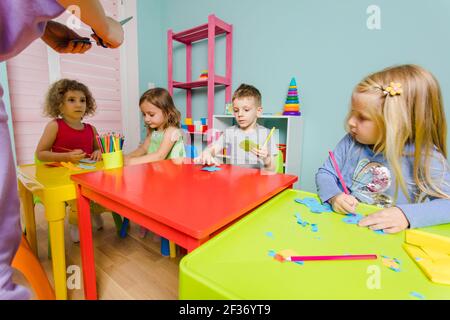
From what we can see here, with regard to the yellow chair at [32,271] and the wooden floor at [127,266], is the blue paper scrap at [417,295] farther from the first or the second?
the wooden floor at [127,266]

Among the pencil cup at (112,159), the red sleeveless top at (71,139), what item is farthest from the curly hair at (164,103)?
the pencil cup at (112,159)

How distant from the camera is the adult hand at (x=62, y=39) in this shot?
0.71 metres

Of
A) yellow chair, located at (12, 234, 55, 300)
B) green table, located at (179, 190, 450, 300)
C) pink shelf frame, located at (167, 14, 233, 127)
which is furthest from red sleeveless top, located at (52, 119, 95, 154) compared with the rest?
green table, located at (179, 190, 450, 300)

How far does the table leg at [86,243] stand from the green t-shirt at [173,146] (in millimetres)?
668

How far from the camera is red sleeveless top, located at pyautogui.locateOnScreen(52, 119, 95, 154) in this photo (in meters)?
1.52

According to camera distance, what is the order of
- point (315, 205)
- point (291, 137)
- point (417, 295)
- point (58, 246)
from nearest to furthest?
point (417, 295) < point (315, 205) < point (58, 246) < point (291, 137)

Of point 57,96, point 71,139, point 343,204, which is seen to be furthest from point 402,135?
point 57,96

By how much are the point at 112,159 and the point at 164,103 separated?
646 millimetres

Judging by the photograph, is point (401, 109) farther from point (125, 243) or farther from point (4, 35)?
point (125, 243)

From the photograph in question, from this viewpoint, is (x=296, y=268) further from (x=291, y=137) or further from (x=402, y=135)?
(x=291, y=137)

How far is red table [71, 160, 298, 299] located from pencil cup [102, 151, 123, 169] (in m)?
0.04

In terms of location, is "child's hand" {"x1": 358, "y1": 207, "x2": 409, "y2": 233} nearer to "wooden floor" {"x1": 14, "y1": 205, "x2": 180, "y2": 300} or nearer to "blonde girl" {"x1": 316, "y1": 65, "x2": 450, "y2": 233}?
"blonde girl" {"x1": 316, "y1": 65, "x2": 450, "y2": 233}

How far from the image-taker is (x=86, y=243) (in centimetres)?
82

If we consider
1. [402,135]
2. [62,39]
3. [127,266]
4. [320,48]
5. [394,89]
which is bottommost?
[127,266]
